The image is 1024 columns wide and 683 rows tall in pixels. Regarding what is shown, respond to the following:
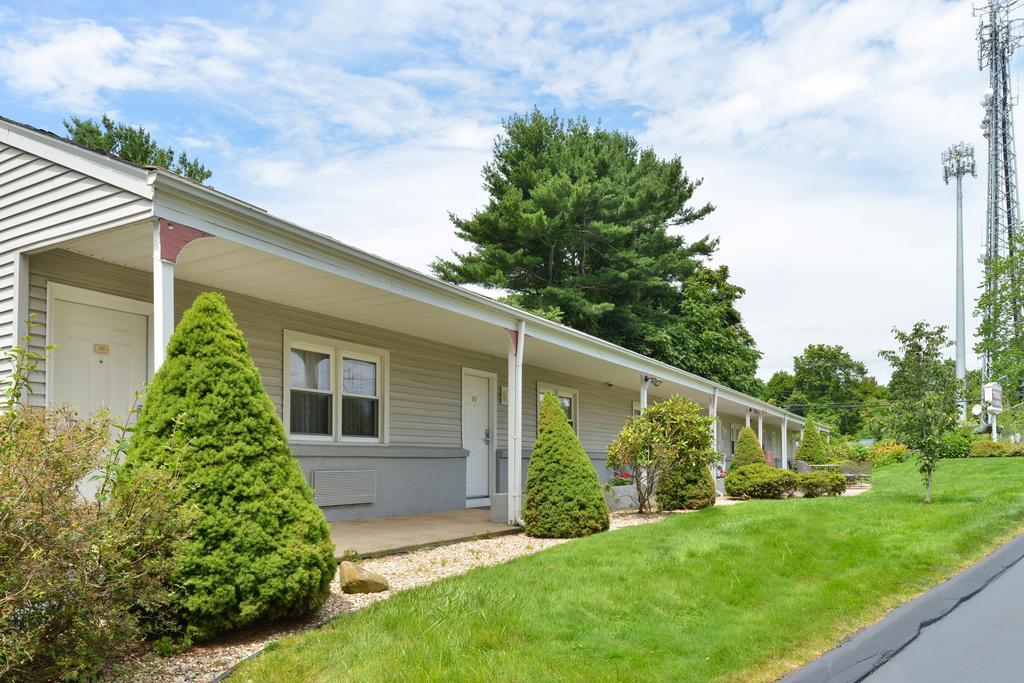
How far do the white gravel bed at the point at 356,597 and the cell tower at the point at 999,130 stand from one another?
4167cm

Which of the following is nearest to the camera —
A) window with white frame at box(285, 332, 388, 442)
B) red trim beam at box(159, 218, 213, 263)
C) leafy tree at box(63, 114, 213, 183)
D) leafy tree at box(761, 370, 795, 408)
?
red trim beam at box(159, 218, 213, 263)

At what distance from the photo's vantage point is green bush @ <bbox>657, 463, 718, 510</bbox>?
40.7 feet

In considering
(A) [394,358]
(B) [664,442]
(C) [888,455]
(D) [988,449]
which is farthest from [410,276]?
(C) [888,455]

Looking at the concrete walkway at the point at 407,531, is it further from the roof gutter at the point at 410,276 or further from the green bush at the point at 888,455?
the green bush at the point at 888,455

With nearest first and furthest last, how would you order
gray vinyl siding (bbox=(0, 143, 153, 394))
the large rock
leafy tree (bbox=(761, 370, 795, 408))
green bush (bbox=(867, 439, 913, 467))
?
the large rock → gray vinyl siding (bbox=(0, 143, 153, 394)) → green bush (bbox=(867, 439, 913, 467)) → leafy tree (bbox=(761, 370, 795, 408))

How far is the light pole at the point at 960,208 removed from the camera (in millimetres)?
39094

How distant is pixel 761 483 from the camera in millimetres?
15125

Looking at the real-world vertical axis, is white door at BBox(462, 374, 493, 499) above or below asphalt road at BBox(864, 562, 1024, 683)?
above

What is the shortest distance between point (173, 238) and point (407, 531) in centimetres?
491

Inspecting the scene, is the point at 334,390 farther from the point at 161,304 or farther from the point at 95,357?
the point at 161,304

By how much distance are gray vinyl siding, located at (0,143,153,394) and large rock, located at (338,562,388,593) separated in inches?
128

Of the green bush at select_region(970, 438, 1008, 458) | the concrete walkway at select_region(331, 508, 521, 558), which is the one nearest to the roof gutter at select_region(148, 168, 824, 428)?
the concrete walkway at select_region(331, 508, 521, 558)

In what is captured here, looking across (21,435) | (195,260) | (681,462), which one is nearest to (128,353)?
(195,260)

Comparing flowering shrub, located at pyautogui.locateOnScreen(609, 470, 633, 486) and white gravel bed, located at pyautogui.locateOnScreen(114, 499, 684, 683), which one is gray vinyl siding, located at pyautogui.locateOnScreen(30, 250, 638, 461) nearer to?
flowering shrub, located at pyautogui.locateOnScreen(609, 470, 633, 486)
